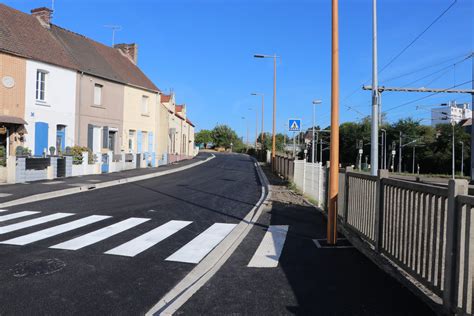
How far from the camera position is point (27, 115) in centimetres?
2200

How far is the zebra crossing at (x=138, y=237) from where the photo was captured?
7121 millimetres

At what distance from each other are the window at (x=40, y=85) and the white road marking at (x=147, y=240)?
16.3 m

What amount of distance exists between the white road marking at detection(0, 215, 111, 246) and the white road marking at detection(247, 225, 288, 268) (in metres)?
4.05

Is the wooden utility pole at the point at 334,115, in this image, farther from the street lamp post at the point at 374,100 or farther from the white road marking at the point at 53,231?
the street lamp post at the point at 374,100

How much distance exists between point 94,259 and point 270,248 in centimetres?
295

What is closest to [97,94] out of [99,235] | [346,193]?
[99,235]

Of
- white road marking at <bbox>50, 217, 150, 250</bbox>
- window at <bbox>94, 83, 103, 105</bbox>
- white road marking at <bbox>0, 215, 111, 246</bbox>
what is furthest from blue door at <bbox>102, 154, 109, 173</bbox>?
white road marking at <bbox>50, 217, 150, 250</bbox>

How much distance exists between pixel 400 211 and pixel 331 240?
247 cm

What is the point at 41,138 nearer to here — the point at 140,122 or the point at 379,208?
the point at 140,122

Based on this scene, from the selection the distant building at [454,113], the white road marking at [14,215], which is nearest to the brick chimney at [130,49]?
the white road marking at [14,215]

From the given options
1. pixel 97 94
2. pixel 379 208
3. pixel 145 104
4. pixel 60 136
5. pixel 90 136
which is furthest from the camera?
pixel 145 104

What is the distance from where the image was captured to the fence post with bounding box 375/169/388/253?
6.38 m

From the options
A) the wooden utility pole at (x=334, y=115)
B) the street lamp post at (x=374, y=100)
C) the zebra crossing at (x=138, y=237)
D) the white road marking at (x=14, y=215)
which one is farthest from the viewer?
the street lamp post at (x=374, y=100)

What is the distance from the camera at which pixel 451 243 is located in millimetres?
4090
